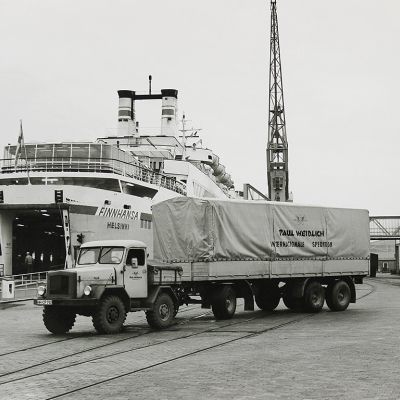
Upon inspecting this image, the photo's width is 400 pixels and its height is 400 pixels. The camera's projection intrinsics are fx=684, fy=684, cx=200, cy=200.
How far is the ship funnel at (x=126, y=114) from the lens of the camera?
192ft

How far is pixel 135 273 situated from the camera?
16.9 meters

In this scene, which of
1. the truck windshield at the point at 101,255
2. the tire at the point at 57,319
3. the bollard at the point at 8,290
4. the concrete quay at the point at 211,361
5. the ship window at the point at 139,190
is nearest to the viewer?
the concrete quay at the point at 211,361

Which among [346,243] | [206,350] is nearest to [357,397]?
[206,350]

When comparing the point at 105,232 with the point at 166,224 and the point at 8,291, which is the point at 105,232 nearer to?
the point at 8,291

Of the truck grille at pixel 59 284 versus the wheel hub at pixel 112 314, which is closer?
the truck grille at pixel 59 284

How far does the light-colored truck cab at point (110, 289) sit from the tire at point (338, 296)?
657 cm

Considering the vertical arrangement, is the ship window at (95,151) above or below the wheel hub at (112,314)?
above

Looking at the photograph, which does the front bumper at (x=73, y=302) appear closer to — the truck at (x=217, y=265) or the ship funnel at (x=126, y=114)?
the truck at (x=217, y=265)

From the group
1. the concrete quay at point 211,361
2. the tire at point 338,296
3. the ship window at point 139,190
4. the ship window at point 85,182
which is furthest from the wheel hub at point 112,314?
the ship window at point 139,190

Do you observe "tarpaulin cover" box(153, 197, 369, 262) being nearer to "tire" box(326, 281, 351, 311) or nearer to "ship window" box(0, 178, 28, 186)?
"tire" box(326, 281, 351, 311)

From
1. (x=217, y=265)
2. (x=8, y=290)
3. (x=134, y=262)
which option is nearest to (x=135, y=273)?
(x=134, y=262)

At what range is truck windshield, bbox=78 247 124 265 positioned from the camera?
55.2 ft

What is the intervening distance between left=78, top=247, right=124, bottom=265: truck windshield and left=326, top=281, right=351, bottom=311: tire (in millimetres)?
8420

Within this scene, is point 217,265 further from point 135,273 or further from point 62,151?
point 62,151
